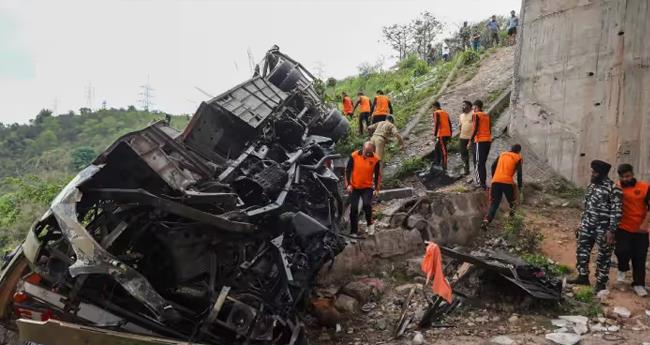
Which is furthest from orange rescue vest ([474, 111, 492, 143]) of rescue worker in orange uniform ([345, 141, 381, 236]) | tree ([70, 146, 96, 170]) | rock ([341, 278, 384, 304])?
tree ([70, 146, 96, 170])

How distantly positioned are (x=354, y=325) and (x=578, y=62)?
5.77 metres

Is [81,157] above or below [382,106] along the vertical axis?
below

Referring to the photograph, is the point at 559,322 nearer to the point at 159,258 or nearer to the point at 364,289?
the point at 364,289

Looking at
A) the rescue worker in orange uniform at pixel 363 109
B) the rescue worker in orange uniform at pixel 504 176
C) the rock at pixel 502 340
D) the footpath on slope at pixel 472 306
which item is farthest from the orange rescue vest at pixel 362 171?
the rescue worker in orange uniform at pixel 363 109

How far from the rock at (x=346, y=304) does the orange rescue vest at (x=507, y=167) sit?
2716 millimetres

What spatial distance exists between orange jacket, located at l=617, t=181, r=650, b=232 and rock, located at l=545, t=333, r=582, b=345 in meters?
1.46

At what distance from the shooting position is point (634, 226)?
5.04m

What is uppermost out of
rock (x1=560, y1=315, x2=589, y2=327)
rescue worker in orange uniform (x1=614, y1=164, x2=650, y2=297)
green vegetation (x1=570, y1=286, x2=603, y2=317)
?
rescue worker in orange uniform (x1=614, y1=164, x2=650, y2=297)

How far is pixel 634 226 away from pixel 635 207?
0.20 m

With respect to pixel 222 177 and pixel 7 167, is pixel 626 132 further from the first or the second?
pixel 7 167

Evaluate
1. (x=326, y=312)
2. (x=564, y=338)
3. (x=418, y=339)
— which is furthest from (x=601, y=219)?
(x=326, y=312)

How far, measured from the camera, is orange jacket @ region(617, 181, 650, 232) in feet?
16.3

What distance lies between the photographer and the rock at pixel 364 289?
5.51 m

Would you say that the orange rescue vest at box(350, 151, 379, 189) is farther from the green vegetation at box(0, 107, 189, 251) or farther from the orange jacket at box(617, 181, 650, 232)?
the green vegetation at box(0, 107, 189, 251)
